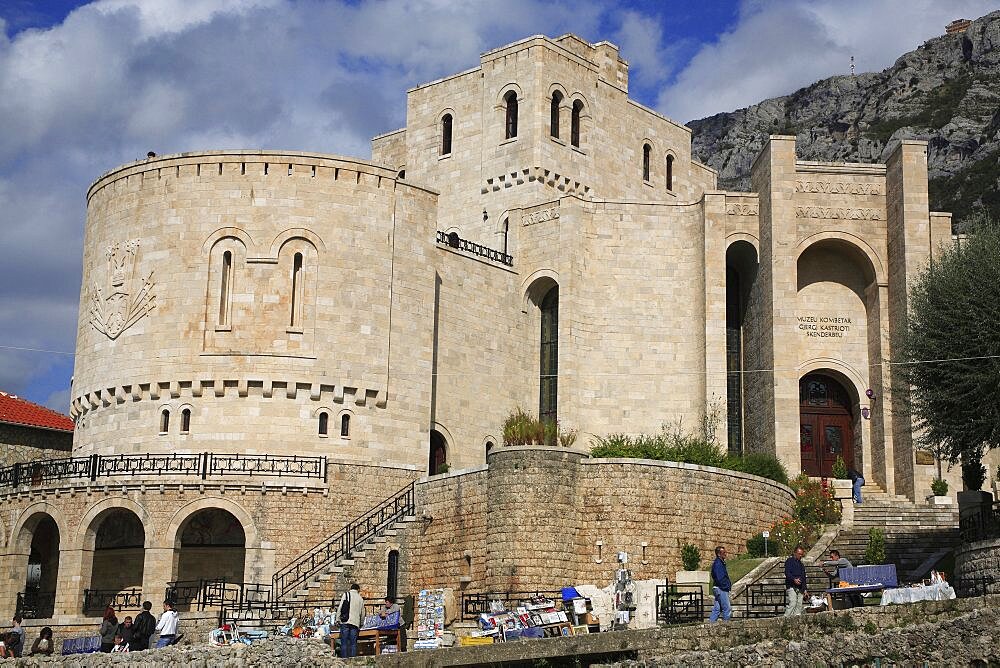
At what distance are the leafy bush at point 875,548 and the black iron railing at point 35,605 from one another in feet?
66.9

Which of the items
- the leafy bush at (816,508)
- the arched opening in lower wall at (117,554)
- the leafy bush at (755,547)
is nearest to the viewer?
the leafy bush at (755,547)

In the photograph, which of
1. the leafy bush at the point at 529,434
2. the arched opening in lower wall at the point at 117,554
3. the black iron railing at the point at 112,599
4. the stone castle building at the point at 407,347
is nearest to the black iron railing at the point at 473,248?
the stone castle building at the point at 407,347

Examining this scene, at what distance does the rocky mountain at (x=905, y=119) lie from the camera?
3364 inches

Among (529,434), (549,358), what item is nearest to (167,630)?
(529,434)

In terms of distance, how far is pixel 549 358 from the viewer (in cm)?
4312

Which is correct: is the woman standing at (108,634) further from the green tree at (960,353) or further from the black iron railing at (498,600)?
the green tree at (960,353)

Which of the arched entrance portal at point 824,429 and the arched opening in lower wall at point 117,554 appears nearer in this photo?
the arched opening in lower wall at point 117,554

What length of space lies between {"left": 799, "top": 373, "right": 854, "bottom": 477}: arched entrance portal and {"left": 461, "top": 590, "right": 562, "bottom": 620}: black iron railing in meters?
14.5

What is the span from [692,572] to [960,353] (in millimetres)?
7381

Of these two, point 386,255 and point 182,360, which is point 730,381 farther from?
point 182,360

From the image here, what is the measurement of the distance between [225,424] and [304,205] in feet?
21.7

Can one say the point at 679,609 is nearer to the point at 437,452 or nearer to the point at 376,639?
the point at 376,639

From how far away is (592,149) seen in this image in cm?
4816

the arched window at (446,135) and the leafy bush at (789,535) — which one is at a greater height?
the arched window at (446,135)
